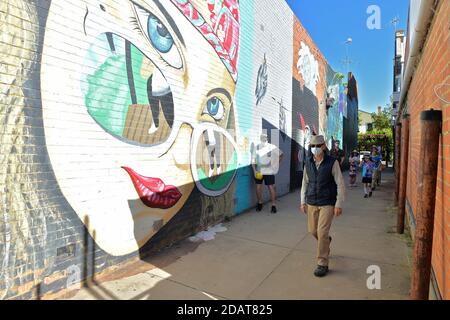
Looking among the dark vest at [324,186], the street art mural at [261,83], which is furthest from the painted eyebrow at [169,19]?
the street art mural at [261,83]

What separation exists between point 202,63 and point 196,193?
2.46 meters

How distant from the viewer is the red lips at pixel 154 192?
4.08m

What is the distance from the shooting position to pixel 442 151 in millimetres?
2459

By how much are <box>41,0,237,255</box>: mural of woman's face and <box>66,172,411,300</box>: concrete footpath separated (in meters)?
0.63

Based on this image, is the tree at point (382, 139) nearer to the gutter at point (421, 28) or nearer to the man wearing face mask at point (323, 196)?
the gutter at point (421, 28)

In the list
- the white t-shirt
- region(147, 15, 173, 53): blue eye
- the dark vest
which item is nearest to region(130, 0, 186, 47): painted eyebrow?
region(147, 15, 173, 53): blue eye

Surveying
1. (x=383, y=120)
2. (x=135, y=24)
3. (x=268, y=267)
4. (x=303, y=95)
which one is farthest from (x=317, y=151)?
(x=383, y=120)

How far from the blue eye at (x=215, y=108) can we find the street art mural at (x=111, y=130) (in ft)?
0.10

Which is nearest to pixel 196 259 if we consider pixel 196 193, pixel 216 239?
pixel 216 239

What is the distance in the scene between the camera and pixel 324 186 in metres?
3.74

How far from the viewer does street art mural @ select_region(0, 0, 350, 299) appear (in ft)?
9.31

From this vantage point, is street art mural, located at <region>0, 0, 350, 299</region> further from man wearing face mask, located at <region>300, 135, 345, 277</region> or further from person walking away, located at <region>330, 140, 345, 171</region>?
person walking away, located at <region>330, 140, 345, 171</region>

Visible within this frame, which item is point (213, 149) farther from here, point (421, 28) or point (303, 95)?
point (303, 95)
